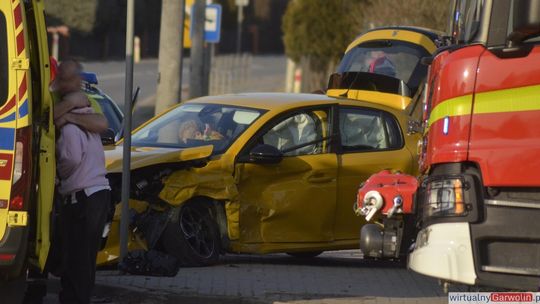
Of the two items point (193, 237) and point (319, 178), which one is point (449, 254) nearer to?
point (193, 237)

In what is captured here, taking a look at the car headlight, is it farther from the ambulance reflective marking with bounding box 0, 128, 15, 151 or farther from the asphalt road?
the ambulance reflective marking with bounding box 0, 128, 15, 151

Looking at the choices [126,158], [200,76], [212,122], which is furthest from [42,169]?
[200,76]

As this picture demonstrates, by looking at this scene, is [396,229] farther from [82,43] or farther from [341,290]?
[82,43]

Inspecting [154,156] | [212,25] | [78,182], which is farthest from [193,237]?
[212,25]

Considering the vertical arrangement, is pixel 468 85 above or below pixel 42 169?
above

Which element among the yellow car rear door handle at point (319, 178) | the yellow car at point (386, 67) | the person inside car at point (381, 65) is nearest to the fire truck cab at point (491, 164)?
the yellow car rear door handle at point (319, 178)

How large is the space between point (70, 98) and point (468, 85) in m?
2.62

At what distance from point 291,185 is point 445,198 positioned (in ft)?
13.1

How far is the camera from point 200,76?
62.8 ft

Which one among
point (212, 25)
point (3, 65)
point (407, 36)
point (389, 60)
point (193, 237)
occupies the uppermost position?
point (3, 65)

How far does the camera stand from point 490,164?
661 centimetres

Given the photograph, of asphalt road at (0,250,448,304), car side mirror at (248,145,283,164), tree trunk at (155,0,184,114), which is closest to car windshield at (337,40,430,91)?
tree trunk at (155,0,184,114)

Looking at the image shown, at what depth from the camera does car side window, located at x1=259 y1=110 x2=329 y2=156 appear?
10906 mm

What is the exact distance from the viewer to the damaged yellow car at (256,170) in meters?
10.2
